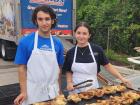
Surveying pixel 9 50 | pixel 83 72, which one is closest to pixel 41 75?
pixel 83 72

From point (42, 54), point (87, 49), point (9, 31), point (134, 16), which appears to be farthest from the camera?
point (134, 16)

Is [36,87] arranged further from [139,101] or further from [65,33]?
[65,33]

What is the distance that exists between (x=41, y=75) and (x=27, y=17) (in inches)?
288

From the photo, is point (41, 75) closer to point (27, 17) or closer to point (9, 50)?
point (27, 17)

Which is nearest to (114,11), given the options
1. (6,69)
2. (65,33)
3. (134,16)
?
(134,16)

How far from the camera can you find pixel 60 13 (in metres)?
10.9

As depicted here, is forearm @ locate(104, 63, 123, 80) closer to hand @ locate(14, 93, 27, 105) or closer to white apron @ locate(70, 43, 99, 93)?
white apron @ locate(70, 43, 99, 93)

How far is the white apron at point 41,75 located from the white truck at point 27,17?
618cm

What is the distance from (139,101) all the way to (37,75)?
1.02 m

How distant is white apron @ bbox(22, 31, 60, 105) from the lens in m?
3.44

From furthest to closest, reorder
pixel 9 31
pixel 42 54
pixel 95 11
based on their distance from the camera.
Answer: pixel 95 11 → pixel 9 31 → pixel 42 54

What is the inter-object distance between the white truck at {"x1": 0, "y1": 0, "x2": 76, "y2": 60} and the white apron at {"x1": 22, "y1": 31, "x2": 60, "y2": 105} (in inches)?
243

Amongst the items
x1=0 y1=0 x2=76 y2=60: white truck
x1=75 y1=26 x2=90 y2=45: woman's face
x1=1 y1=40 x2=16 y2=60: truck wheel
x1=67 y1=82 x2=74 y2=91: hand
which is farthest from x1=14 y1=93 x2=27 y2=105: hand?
x1=1 y1=40 x2=16 y2=60: truck wheel

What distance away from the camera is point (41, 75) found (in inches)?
138
